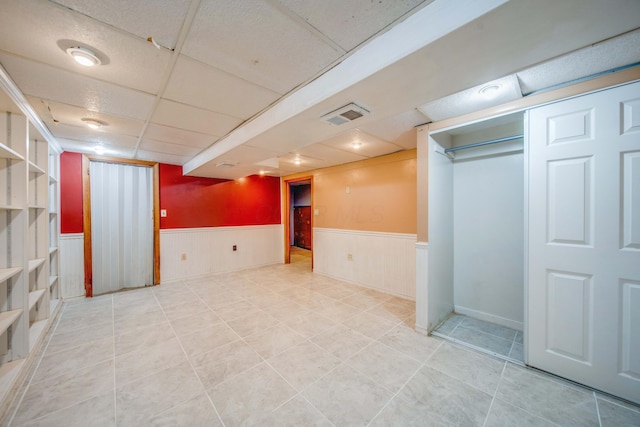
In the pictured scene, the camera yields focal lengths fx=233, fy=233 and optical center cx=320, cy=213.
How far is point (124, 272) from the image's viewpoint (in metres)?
4.16

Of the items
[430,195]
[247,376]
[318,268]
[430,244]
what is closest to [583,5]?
[430,195]

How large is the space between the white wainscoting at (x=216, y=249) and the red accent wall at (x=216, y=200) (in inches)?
6.8

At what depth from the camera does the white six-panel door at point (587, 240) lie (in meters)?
1.60

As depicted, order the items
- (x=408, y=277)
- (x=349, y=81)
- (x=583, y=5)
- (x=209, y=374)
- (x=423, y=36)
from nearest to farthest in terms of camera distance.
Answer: (x=583, y=5) → (x=423, y=36) → (x=349, y=81) → (x=209, y=374) → (x=408, y=277)

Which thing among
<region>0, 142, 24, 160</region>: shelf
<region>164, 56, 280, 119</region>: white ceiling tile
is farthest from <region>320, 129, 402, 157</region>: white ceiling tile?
<region>0, 142, 24, 160</region>: shelf

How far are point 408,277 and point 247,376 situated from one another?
2.63 metres

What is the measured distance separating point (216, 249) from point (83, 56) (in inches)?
167

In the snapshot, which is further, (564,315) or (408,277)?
(408,277)

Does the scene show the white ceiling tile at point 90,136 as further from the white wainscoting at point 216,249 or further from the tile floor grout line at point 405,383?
the tile floor grout line at point 405,383

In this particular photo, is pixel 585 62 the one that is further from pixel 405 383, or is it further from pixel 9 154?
pixel 9 154

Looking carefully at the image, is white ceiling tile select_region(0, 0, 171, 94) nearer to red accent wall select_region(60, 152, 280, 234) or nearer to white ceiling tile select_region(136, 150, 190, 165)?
white ceiling tile select_region(136, 150, 190, 165)

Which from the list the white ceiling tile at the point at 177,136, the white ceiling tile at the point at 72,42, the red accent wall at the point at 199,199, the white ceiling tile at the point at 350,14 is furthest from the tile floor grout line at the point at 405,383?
the red accent wall at the point at 199,199

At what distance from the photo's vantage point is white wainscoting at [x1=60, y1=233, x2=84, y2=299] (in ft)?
12.0

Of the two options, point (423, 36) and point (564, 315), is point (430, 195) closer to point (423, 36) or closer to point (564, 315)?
point (564, 315)
